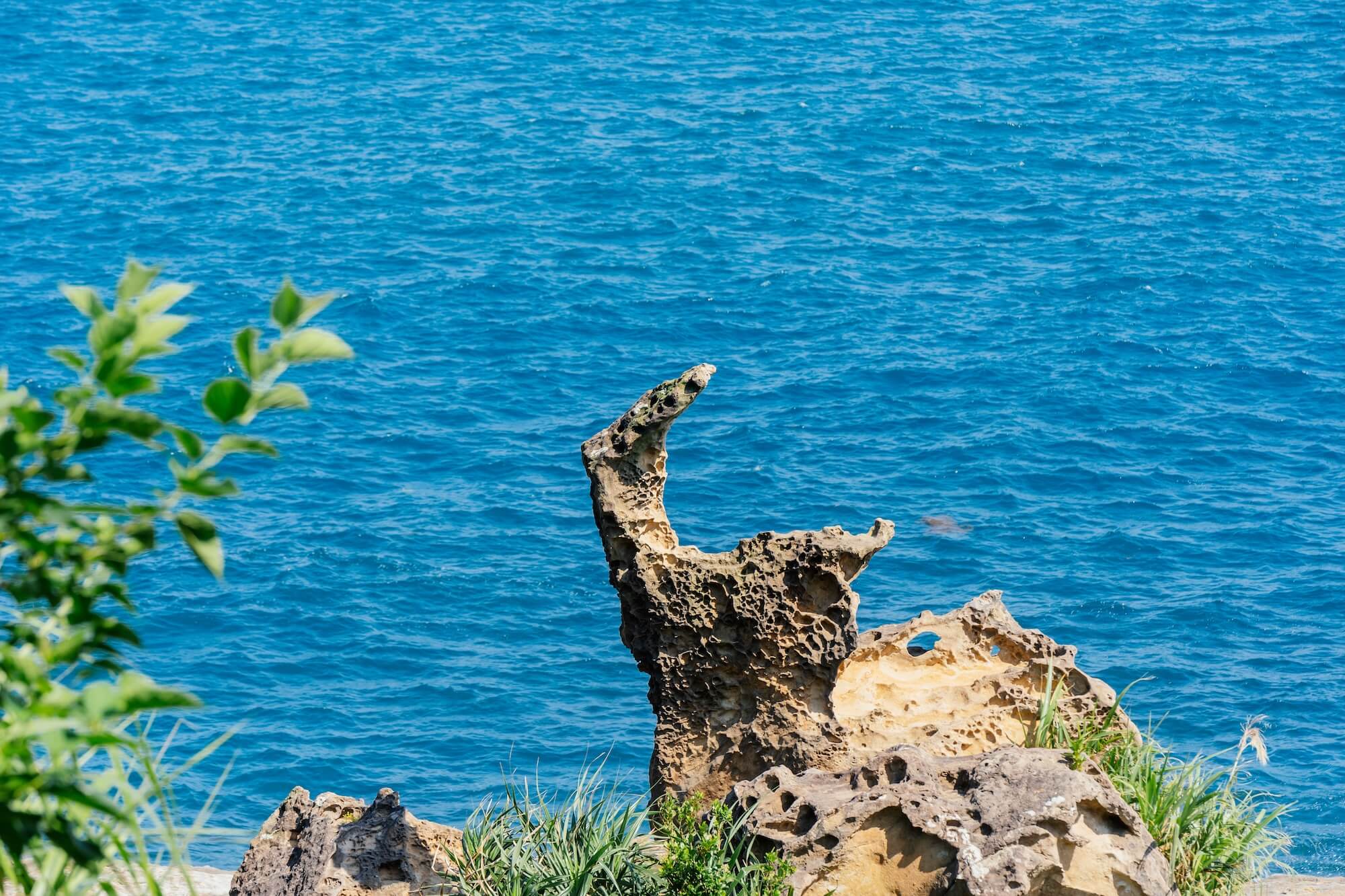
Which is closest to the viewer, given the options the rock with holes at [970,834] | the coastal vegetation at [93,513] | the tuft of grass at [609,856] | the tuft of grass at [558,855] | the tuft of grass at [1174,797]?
the coastal vegetation at [93,513]

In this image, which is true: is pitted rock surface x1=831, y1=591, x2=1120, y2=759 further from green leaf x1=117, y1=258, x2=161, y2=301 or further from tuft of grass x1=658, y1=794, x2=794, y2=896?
green leaf x1=117, y1=258, x2=161, y2=301

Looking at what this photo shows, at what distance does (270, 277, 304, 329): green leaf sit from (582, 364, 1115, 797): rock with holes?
281 inches

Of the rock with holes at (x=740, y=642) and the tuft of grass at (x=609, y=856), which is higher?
the rock with holes at (x=740, y=642)

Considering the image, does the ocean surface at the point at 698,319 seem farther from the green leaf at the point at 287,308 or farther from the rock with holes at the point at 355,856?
the green leaf at the point at 287,308

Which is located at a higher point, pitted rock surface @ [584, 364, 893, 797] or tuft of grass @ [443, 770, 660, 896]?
pitted rock surface @ [584, 364, 893, 797]

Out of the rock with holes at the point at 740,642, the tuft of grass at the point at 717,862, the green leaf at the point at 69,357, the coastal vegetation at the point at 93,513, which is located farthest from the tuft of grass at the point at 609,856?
the green leaf at the point at 69,357

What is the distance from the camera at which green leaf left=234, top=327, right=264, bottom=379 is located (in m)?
3.20

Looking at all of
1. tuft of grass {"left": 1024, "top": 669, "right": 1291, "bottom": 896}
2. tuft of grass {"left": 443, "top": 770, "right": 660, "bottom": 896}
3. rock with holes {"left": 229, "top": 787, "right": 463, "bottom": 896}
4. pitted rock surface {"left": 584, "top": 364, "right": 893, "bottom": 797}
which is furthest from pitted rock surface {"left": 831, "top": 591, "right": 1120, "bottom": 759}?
rock with holes {"left": 229, "top": 787, "right": 463, "bottom": 896}

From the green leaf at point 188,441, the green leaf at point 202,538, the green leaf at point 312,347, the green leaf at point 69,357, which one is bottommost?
the green leaf at point 202,538

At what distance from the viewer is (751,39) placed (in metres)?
42.0

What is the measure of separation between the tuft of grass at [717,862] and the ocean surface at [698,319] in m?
6.05

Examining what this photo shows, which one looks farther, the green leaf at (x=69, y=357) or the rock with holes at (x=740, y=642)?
the rock with holes at (x=740, y=642)

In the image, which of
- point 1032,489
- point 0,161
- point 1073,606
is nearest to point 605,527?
point 1073,606

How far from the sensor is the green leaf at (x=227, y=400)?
10.4 ft
